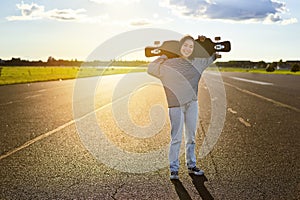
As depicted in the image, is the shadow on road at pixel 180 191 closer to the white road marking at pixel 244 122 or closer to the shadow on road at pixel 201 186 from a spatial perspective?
the shadow on road at pixel 201 186

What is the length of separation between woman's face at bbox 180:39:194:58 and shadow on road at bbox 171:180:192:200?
1.59 m

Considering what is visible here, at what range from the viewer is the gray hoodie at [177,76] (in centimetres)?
559

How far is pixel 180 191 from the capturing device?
5117 millimetres

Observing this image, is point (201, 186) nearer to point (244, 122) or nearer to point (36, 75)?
point (244, 122)

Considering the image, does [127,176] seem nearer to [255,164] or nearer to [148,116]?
[255,164]

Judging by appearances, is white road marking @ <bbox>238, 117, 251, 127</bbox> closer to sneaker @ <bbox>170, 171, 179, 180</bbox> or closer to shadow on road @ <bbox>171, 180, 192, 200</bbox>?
sneaker @ <bbox>170, 171, 179, 180</bbox>

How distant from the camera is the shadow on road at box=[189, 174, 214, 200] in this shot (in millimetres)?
4910

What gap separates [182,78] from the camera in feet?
18.4

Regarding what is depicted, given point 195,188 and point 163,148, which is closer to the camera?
point 195,188

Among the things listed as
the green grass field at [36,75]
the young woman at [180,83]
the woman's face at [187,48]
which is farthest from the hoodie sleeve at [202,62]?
the green grass field at [36,75]

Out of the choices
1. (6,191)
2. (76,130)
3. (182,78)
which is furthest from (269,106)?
(6,191)

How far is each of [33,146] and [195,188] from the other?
12.7ft

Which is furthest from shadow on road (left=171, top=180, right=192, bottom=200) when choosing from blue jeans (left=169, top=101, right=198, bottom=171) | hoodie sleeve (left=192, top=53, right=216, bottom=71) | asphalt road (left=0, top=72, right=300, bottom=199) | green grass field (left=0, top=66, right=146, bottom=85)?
green grass field (left=0, top=66, right=146, bottom=85)

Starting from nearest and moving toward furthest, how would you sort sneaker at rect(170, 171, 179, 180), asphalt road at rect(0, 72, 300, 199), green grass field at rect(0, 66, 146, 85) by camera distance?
asphalt road at rect(0, 72, 300, 199) → sneaker at rect(170, 171, 179, 180) → green grass field at rect(0, 66, 146, 85)
